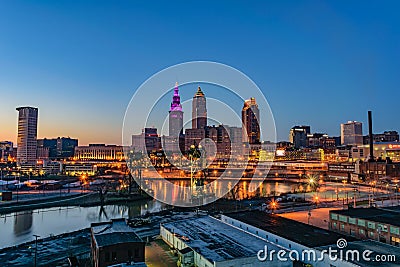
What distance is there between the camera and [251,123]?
73.9 metres

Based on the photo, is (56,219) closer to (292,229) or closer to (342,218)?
(292,229)

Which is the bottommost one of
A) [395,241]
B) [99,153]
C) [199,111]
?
[395,241]

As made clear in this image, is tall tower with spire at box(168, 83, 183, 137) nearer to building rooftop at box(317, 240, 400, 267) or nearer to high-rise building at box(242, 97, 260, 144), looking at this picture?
high-rise building at box(242, 97, 260, 144)

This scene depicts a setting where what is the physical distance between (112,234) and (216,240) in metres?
1.96

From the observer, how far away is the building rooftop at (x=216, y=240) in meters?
5.45

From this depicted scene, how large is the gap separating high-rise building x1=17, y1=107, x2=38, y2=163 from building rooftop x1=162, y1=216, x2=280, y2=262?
47882 millimetres

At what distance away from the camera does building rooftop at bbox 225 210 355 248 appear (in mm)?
6125

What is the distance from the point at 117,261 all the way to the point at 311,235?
3.75 metres

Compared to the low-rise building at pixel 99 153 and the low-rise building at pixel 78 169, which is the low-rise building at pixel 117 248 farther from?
the low-rise building at pixel 99 153

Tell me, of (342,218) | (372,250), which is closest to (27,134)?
(342,218)

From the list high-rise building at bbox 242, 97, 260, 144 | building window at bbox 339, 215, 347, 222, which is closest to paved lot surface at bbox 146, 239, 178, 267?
building window at bbox 339, 215, 347, 222

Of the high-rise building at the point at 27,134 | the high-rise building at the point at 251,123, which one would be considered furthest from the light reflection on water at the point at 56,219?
the high-rise building at the point at 251,123

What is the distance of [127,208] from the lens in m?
15.3

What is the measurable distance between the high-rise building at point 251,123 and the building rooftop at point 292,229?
57.6 m
